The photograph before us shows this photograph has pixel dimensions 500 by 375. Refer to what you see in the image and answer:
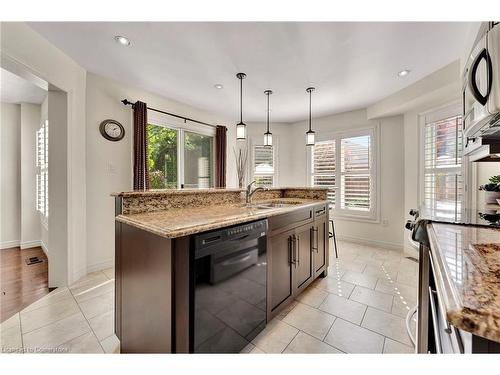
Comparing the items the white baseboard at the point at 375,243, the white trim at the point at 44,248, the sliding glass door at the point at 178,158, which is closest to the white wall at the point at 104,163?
the sliding glass door at the point at 178,158

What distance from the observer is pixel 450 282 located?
54 centimetres

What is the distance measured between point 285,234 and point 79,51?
2.87 m

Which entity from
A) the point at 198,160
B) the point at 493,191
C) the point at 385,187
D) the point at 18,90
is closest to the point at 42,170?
the point at 18,90

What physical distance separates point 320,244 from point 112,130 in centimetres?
311

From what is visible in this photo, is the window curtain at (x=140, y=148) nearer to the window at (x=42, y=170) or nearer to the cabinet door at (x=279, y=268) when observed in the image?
the window at (x=42, y=170)

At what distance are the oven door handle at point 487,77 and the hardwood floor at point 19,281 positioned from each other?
3509 mm

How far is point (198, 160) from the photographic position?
4.19 m

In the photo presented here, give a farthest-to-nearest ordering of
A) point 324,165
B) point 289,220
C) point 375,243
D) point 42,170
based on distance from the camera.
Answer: point 324,165, point 375,243, point 42,170, point 289,220

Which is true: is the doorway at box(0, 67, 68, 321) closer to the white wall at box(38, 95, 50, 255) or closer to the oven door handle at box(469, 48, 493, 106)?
the white wall at box(38, 95, 50, 255)

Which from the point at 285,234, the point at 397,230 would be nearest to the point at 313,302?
the point at 285,234

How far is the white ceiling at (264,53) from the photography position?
6.08ft

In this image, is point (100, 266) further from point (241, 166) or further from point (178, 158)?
point (241, 166)

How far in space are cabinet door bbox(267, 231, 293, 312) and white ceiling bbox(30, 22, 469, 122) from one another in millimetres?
1854
